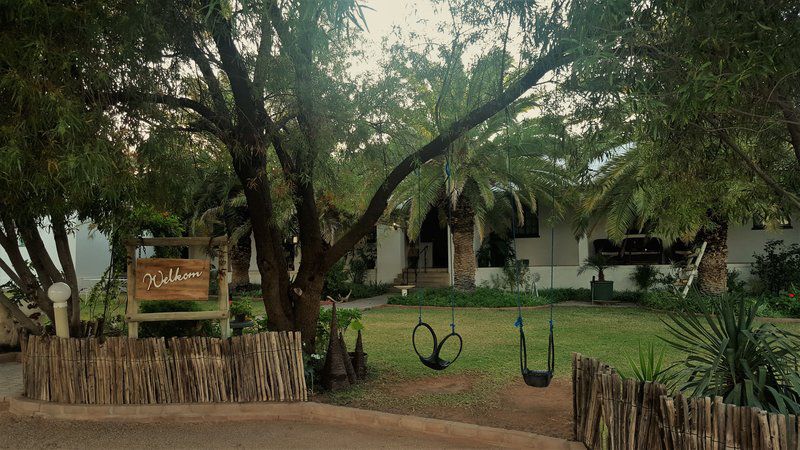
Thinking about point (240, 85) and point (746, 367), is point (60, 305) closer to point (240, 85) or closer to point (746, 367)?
point (240, 85)

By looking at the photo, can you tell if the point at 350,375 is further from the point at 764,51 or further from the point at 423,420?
the point at 764,51

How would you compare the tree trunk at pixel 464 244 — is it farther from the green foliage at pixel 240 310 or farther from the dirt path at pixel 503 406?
the dirt path at pixel 503 406

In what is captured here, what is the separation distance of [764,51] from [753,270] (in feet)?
56.0

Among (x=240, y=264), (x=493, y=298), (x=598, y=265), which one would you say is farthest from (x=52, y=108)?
(x=240, y=264)

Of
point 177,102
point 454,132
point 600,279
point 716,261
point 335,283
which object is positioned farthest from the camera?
point 335,283

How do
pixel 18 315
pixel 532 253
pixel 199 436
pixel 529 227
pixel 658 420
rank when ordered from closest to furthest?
pixel 658 420
pixel 199 436
pixel 18 315
pixel 532 253
pixel 529 227

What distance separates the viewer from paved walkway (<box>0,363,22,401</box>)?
7.42 metres

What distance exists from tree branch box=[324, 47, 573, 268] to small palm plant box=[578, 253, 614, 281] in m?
13.8

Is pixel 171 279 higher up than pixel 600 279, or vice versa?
pixel 171 279

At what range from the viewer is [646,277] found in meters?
19.3

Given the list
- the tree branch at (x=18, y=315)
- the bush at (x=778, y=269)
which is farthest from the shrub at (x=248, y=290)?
the bush at (x=778, y=269)

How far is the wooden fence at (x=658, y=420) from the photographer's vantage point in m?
3.55

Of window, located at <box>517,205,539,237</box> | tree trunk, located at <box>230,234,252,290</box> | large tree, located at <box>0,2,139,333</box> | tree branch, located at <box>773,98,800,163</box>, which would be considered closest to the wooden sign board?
large tree, located at <box>0,2,139,333</box>

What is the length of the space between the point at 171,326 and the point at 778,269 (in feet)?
55.8
